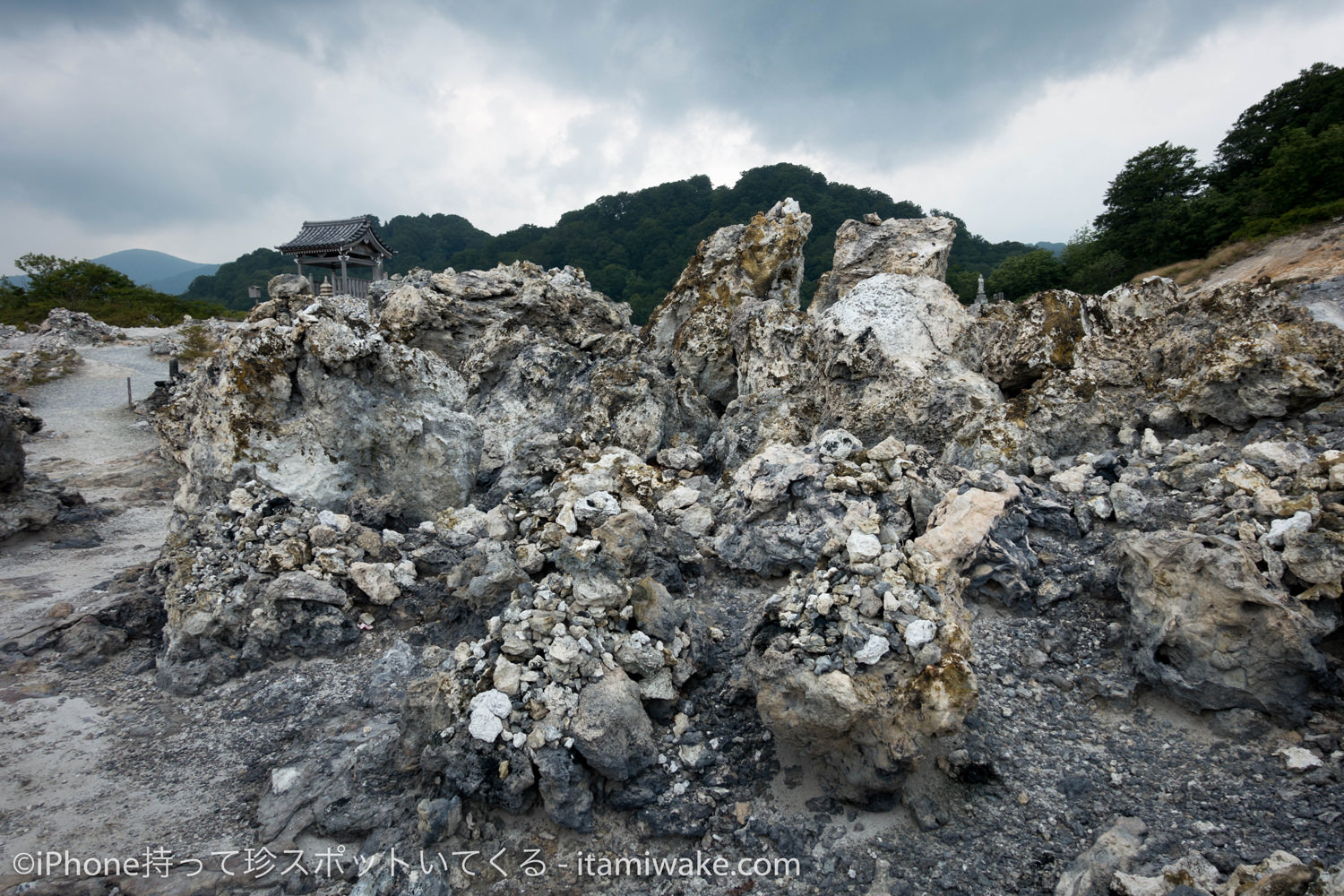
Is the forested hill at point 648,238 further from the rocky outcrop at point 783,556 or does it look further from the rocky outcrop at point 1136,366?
the rocky outcrop at point 1136,366

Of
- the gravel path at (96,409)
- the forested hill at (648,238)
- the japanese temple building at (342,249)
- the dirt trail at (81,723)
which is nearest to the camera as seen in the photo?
the dirt trail at (81,723)

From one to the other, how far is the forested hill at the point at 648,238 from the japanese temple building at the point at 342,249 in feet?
61.3

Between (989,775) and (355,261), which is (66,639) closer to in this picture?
(989,775)

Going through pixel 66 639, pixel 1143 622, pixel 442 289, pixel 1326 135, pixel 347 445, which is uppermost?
pixel 1326 135

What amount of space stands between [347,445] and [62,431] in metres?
13.9

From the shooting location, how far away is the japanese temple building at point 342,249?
898 inches

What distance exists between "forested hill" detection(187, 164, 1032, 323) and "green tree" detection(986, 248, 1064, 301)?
4713mm

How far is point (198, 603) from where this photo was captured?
654cm

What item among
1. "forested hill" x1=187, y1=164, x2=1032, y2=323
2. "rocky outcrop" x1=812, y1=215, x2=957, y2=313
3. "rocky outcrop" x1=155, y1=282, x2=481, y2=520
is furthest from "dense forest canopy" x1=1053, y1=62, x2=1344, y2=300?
"rocky outcrop" x1=155, y1=282, x2=481, y2=520

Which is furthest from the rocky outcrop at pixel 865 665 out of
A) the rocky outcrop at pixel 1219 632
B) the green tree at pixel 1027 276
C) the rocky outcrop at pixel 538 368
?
the green tree at pixel 1027 276

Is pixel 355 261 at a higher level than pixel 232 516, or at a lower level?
higher

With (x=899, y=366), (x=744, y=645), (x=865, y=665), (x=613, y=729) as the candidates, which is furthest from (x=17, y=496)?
(x=899, y=366)

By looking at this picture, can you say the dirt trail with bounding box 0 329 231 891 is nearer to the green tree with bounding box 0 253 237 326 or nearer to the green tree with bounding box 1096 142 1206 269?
the green tree with bounding box 0 253 237 326

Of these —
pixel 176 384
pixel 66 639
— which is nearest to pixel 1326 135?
pixel 66 639
